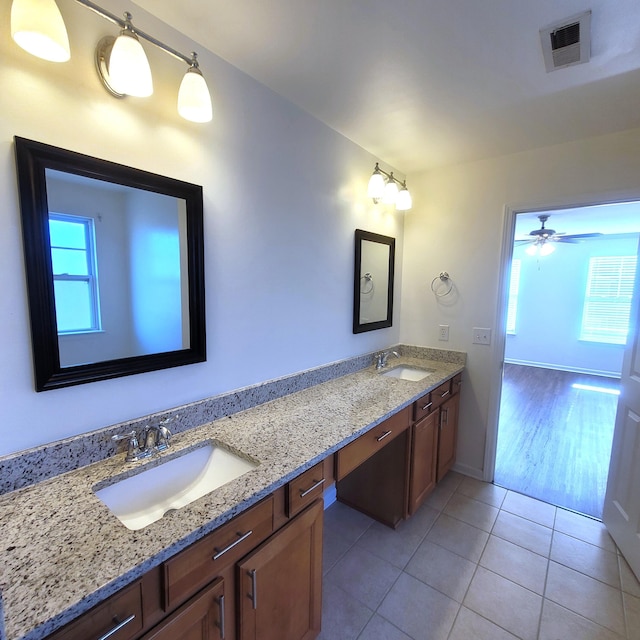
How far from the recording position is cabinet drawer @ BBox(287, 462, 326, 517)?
1.13 metres

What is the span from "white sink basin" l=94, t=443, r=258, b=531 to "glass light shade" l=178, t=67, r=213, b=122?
3.96 ft

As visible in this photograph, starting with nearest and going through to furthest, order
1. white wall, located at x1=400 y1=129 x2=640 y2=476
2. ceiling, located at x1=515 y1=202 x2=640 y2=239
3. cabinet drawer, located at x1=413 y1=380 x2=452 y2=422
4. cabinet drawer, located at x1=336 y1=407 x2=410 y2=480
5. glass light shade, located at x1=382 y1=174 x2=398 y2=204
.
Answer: cabinet drawer, located at x1=336 y1=407 x2=410 y2=480
cabinet drawer, located at x1=413 y1=380 x2=452 y2=422
white wall, located at x1=400 y1=129 x2=640 y2=476
glass light shade, located at x1=382 y1=174 x2=398 y2=204
ceiling, located at x1=515 y1=202 x2=640 y2=239

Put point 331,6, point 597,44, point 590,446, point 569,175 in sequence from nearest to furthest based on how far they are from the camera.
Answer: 1. point 331,6
2. point 597,44
3. point 569,175
4. point 590,446

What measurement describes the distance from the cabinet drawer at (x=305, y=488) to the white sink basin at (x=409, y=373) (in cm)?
134

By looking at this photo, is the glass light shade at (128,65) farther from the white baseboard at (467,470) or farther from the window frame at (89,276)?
the white baseboard at (467,470)

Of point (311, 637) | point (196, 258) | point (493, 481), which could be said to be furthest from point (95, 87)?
point (493, 481)

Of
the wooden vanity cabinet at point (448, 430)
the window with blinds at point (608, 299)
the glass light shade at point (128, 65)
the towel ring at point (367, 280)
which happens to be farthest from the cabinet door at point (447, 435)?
the window with blinds at point (608, 299)

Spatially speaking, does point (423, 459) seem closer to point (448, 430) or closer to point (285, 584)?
point (448, 430)

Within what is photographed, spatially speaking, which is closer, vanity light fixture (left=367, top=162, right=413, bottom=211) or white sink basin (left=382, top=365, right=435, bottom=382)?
vanity light fixture (left=367, top=162, right=413, bottom=211)

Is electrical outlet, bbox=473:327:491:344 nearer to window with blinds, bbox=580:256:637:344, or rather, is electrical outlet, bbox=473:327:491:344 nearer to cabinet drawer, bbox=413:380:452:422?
cabinet drawer, bbox=413:380:452:422

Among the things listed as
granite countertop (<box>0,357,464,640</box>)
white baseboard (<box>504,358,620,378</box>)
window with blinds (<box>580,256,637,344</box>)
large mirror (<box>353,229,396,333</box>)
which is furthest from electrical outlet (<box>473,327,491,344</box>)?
window with blinds (<box>580,256,637,344</box>)

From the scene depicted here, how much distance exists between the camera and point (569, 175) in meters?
2.14

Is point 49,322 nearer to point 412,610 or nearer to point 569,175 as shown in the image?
point 412,610

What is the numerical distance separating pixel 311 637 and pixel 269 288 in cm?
147
